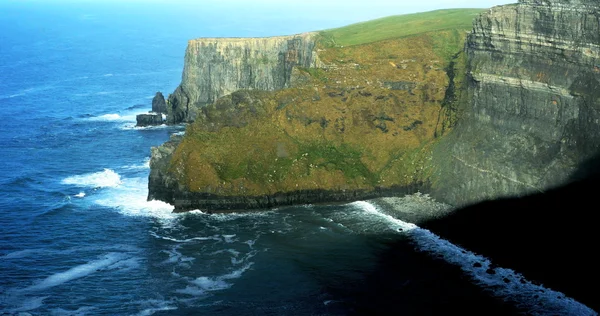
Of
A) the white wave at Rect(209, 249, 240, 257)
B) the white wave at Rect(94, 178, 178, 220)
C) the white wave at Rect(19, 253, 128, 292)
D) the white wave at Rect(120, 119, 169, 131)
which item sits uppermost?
the white wave at Rect(120, 119, 169, 131)

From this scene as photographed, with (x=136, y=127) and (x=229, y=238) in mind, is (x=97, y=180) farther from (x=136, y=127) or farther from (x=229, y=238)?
(x=136, y=127)

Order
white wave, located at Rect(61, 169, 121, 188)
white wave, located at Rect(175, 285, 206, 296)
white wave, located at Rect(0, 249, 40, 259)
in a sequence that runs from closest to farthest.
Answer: white wave, located at Rect(175, 285, 206, 296) → white wave, located at Rect(0, 249, 40, 259) → white wave, located at Rect(61, 169, 121, 188)

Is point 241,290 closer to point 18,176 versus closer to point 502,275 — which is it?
point 502,275

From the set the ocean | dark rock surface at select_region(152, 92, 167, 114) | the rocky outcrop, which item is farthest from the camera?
dark rock surface at select_region(152, 92, 167, 114)

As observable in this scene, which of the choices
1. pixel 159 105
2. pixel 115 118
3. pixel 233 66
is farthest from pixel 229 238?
pixel 115 118

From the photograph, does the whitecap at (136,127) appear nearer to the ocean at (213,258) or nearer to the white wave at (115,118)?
the white wave at (115,118)

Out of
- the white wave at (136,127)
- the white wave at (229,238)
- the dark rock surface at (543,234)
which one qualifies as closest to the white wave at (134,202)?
the white wave at (229,238)

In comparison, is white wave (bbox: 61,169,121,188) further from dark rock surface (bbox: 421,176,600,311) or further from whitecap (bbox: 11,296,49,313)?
dark rock surface (bbox: 421,176,600,311)

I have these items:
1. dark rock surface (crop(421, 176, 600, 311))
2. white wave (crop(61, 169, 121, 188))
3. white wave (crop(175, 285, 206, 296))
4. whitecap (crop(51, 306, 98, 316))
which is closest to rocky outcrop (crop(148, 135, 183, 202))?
white wave (crop(61, 169, 121, 188))
